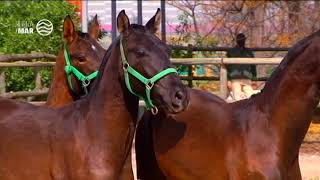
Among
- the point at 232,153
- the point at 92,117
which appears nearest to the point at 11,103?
the point at 92,117

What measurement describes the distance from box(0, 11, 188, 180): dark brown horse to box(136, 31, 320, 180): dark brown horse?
81cm

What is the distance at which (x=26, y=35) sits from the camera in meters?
11.9

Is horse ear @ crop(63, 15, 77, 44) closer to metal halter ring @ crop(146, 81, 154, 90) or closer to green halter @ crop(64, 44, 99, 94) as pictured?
green halter @ crop(64, 44, 99, 94)

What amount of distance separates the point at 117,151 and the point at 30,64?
5524mm

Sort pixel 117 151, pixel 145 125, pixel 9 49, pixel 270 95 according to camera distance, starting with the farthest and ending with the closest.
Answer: pixel 9 49 → pixel 145 125 → pixel 270 95 → pixel 117 151

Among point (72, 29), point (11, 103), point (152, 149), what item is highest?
point (72, 29)

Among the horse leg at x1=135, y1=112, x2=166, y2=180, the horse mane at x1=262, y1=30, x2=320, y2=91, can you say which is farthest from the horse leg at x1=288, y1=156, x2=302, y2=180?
the horse leg at x1=135, y1=112, x2=166, y2=180

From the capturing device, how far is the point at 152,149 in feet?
18.2

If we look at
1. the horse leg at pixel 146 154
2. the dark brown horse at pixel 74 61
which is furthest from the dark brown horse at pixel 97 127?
the dark brown horse at pixel 74 61

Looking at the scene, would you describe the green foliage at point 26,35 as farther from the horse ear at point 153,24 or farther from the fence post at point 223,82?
the horse ear at point 153,24

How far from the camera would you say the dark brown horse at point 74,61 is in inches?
229

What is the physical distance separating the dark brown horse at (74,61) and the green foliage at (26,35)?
209 inches

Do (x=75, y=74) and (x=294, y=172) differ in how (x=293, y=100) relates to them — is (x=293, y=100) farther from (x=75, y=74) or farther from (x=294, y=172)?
(x=75, y=74)

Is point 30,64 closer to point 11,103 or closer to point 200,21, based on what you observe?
point 11,103
